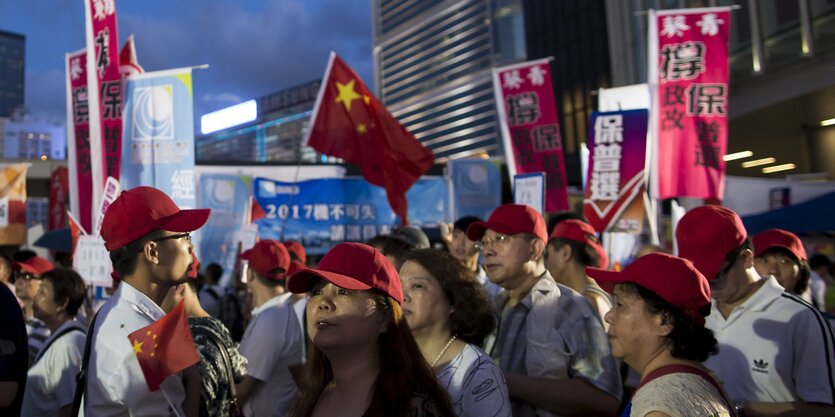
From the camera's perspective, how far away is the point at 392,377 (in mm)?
2400

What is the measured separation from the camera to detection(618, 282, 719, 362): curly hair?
97.6 inches

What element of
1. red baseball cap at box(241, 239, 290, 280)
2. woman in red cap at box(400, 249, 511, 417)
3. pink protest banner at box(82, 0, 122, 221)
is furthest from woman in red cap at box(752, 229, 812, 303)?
pink protest banner at box(82, 0, 122, 221)

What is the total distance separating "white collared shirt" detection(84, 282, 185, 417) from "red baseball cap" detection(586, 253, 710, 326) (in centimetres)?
166

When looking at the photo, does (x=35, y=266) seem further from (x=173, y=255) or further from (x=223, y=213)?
(x=223, y=213)

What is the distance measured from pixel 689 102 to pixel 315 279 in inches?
300

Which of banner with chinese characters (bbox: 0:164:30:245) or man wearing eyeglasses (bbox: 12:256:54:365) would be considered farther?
banner with chinese characters (bbox: 0:164:30:245)

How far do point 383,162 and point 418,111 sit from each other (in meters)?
136

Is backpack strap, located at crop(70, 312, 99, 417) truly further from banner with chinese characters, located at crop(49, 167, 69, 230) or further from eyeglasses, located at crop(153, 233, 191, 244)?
banner with chinese characters, located at crop(49, 167, 69, 230)

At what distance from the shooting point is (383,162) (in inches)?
349

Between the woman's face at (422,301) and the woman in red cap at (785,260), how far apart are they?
2.79 m

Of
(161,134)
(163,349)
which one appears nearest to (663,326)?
(163,349)

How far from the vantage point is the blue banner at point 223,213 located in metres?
16.2

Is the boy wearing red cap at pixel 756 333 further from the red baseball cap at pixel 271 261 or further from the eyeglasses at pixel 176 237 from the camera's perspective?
the red baseball cap at pixel 271 261

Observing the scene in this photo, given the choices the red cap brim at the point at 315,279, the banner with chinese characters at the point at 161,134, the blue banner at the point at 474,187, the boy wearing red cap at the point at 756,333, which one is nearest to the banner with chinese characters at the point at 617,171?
the banner with chinese characters at the point at 161,134
